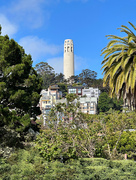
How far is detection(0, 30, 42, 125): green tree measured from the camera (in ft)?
55.1

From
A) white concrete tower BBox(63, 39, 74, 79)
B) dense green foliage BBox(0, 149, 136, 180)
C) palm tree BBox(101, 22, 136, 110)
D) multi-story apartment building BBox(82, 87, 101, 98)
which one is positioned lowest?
dense green foliage BBox(0, 149, 136, 180)

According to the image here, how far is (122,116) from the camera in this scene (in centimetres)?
1980

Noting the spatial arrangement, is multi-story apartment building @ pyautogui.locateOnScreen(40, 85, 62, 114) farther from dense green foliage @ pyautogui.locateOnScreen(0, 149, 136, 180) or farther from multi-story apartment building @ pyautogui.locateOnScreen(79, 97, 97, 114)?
dense green foliage @ pyautogui.locateOnScreen(0, 149, 136, 180)

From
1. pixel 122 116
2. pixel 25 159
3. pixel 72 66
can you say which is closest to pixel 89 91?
pixel 72 66

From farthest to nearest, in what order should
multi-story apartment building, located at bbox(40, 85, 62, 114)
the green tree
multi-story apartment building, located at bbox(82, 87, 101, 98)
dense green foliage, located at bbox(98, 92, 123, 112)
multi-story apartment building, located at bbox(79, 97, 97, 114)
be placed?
multi-story apartment building, located at bbox(82, 87, 101, 98) → multi-story apartment building, located at bbox(79, 97, 97, 114) → dense green foliage, located at bbox(98, 92, 123, 112) → multi-story apartment building, located at bbox(40, 85, 62, 114) → the green tree

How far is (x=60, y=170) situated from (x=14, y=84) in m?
8.65

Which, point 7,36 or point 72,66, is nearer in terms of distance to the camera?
point 7,36

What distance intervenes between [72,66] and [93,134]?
122962mm

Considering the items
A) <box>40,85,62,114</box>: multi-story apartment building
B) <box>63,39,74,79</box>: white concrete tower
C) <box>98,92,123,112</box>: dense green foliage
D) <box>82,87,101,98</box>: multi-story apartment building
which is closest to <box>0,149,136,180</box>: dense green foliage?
<box>40,85,62,114</box>: multi-story apartment building

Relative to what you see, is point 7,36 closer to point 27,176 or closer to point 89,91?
point 27,176

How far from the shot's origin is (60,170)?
11461 mm

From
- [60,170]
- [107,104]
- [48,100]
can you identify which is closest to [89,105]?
[107,104]

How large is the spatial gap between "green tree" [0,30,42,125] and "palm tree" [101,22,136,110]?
285 inches

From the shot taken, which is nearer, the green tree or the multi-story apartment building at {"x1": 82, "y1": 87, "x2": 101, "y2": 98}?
the green tree
